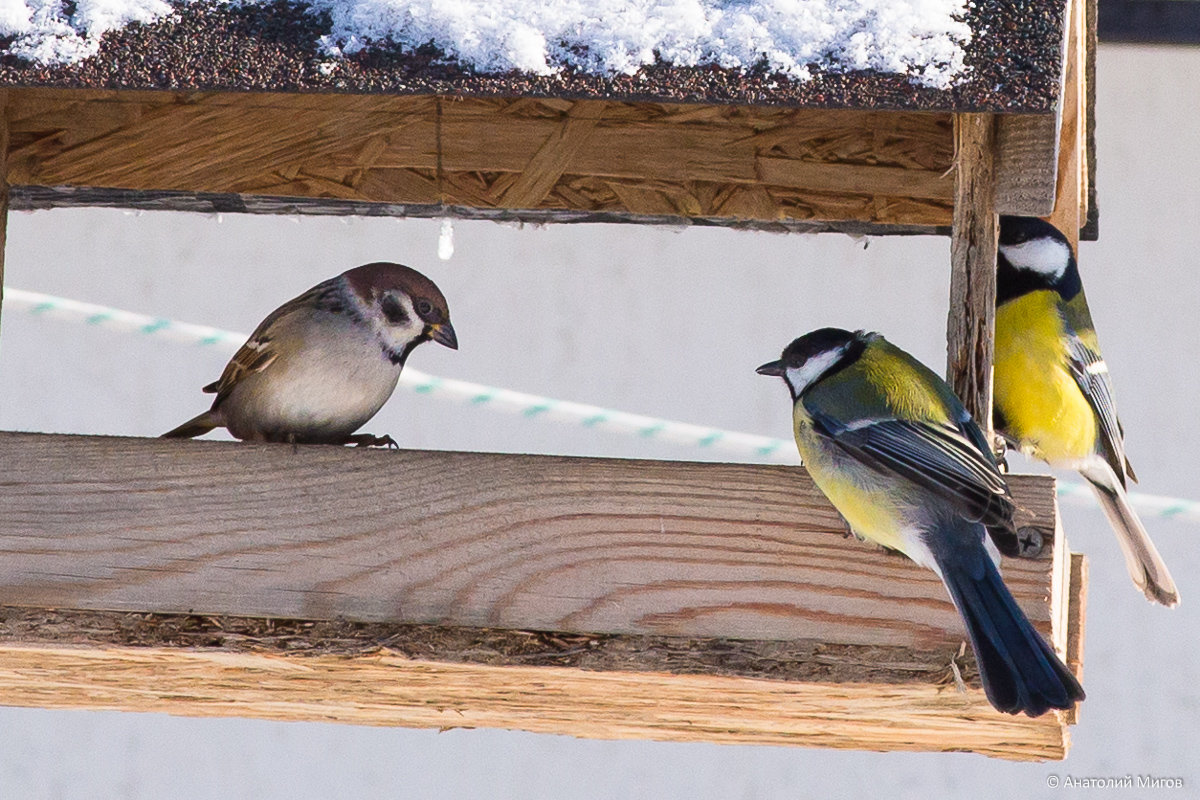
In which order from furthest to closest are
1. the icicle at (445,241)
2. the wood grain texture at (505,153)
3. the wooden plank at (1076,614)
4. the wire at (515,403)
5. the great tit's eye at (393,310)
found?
the wire at (515,403) < the icicle at (445,241) < the wood grain texture at (505,153) < the great tit's eye at (393,310) < the wooden plank at (1076,614)

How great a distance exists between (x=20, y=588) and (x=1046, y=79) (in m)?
1.24

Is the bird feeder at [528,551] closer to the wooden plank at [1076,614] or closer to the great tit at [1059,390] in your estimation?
the wooden plank at [1076,614]

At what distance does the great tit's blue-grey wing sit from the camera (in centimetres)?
261

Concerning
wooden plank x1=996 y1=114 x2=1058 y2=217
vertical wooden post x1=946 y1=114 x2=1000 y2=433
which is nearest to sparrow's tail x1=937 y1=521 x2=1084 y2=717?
vertical wooden post x1=946 y1=114 x2=1000 y2=433

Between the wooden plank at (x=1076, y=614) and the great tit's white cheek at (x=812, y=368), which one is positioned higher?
the great tit's white cheek at (x=812, y=368)

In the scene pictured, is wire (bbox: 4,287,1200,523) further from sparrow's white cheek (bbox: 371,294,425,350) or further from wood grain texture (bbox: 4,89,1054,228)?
sparrow's white cheek (bbox: 371,294,425,350)

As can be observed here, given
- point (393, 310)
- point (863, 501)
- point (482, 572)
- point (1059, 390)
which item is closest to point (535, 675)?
point (482, 572)

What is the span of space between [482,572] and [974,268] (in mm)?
707

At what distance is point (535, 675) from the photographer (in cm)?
197

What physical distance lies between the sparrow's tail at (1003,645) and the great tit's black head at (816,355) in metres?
0.55

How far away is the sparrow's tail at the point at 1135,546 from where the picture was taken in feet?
8.44

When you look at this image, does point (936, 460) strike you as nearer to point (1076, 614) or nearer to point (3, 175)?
point (1076, 614)

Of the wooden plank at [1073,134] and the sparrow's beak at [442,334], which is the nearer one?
the wooden plank at [1073,134]

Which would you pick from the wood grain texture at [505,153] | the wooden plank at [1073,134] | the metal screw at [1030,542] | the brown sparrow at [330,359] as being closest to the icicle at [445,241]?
the wood grain texture at [505,153]
